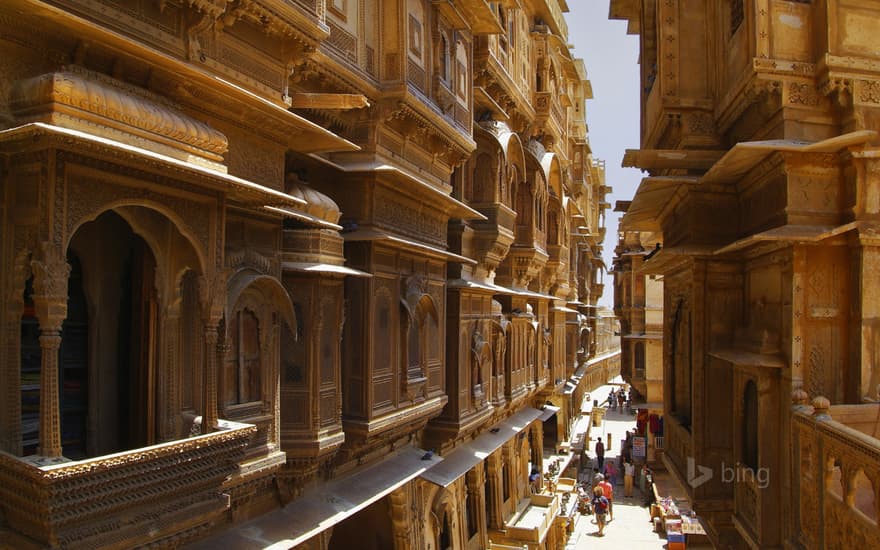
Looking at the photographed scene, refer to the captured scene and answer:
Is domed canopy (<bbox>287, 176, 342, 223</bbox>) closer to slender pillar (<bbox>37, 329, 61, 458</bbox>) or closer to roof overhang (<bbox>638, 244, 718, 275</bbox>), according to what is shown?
slender pillar (<bbox>37, 329, 61, 458</bbox>)

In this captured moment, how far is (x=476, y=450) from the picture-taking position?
14.7m

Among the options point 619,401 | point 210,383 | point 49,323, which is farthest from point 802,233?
point 619,401

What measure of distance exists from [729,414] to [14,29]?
8.65m

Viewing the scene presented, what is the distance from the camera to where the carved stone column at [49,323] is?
Answer: 394 centimetres

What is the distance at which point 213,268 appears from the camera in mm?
5203

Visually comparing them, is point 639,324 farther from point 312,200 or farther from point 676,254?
point 312,200

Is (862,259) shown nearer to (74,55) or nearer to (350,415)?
(350,415)

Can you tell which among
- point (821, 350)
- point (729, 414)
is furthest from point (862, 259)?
point (729, 414)

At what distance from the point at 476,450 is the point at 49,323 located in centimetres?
1169

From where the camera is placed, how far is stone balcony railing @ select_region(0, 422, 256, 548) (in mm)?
3928

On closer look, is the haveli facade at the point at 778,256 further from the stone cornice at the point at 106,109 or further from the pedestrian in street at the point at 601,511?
the pedestrian in street at the point at 601,511

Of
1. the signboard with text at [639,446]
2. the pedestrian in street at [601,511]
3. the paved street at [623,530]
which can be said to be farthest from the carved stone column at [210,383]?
the signboard with text at [639,446]

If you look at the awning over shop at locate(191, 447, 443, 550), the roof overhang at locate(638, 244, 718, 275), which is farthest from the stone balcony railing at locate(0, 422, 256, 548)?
the roof overhang at locate(638, 244, 718, 275)

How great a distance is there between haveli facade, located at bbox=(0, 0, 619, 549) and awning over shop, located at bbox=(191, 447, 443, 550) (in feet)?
0.11
